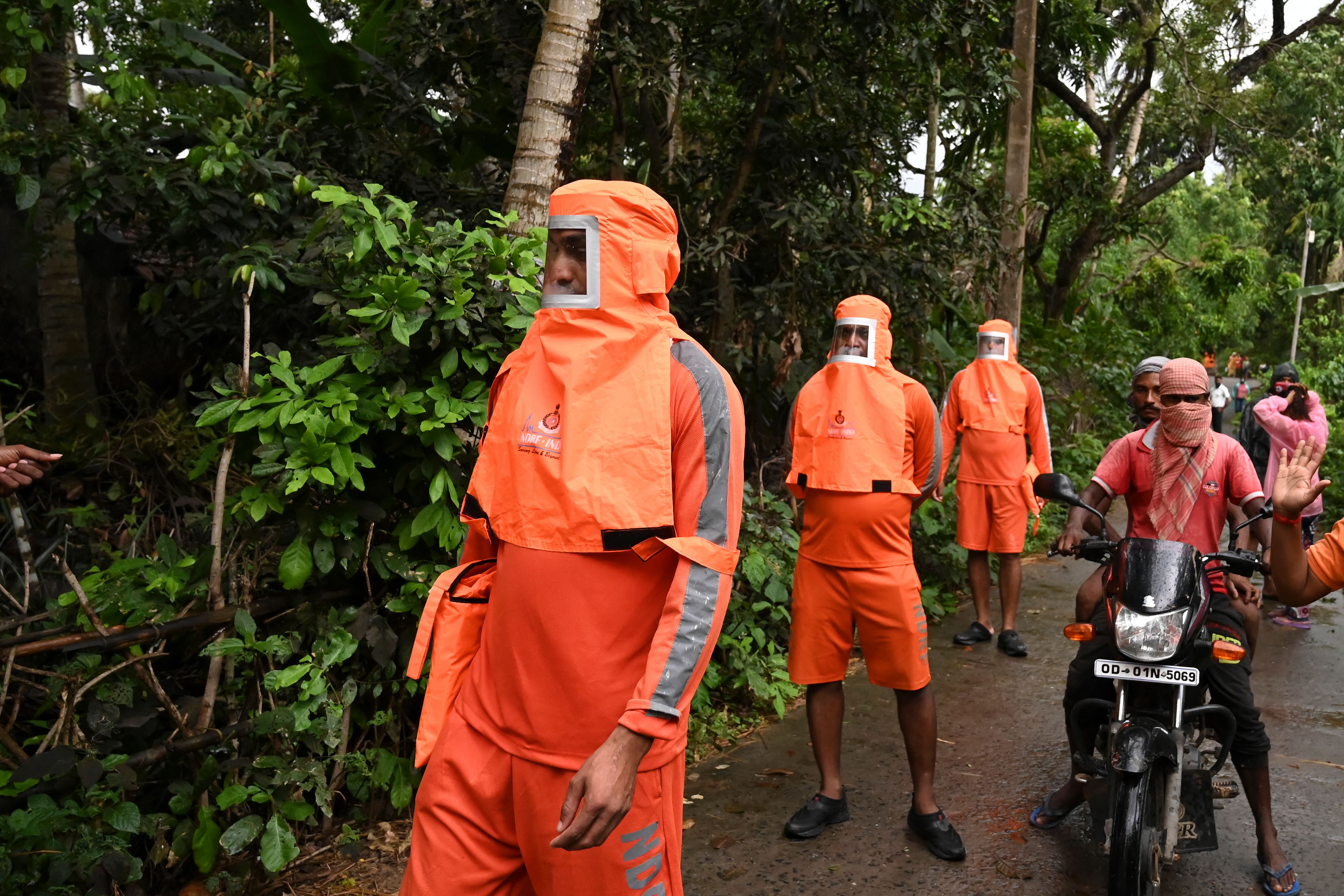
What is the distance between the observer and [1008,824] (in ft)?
15.0

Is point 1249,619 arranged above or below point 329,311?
below

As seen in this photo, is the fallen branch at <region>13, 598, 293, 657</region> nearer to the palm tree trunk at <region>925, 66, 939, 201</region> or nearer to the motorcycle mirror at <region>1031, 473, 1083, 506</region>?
the motorcycle mirror at <region>1031, 473, 1083, 506</region>

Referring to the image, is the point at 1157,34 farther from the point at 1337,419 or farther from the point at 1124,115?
the point at 1337,419

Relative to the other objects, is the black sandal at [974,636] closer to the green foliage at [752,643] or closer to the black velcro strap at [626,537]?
the green foliage at [752,643]

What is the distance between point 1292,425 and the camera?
25.8 feet

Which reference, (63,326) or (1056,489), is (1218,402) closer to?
(1056,489)

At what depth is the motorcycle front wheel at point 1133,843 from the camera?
3.32 metres

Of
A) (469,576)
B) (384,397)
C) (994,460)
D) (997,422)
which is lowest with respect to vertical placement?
(994,460)

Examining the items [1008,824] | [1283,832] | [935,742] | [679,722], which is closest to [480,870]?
[679,722]

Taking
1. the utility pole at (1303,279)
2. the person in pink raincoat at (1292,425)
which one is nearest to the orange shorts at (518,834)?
the person in pink raincoat at (1292,425)

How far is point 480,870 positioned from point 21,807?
1.84 metres

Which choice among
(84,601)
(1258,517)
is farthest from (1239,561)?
(84,601)

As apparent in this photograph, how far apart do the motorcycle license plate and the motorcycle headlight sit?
1.7 inches

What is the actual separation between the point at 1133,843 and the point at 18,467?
3.62 metres
